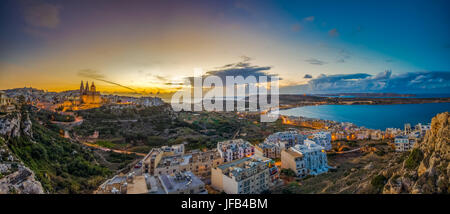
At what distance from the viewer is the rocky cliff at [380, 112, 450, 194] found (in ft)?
9.23

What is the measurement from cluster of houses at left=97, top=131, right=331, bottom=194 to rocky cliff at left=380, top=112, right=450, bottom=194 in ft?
12.3

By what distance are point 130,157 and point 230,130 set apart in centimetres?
1015

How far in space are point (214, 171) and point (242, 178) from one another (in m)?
1.34

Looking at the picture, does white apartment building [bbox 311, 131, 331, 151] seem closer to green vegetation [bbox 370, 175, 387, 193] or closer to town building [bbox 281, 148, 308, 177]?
town building [bbox 281, 148, 308, 177]

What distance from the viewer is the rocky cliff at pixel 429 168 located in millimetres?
2814

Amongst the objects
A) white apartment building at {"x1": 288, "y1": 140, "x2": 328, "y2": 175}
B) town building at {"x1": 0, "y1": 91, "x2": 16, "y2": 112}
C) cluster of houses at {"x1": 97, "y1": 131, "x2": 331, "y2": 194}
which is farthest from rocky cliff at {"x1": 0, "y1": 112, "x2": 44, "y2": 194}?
white apartment building at {"x1": 288, "y1": 140, "x2": 328, "y2": 175}

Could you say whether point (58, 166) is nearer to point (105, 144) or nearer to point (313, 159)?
point (105, 144)

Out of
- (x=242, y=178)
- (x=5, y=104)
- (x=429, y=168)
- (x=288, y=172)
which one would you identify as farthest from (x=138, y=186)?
(x=5, y=104)

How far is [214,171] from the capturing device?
7207mm
